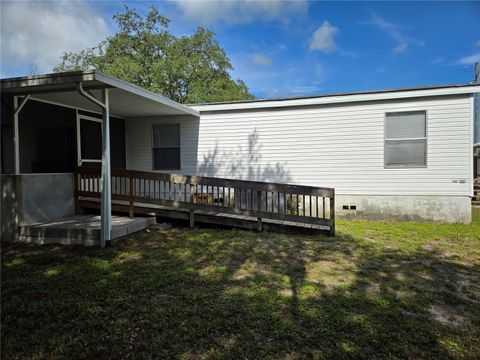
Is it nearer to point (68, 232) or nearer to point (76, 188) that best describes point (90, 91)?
point (76, 188)

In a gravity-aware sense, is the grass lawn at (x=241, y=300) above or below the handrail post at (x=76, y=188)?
below

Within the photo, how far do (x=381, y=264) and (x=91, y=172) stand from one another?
5.46 m

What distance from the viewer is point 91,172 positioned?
620 centimetres

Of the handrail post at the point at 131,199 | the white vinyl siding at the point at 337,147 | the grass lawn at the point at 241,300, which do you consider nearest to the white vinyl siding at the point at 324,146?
the white vinyl siding at the point at 337,147

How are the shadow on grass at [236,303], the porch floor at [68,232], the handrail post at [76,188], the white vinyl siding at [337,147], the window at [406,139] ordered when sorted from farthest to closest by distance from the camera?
the window at [406,139]
the white vinyl siding at [337,147]
the handrail post at [76,188]
the porch floor at [68,232]
the shadow on grass at [236,303]

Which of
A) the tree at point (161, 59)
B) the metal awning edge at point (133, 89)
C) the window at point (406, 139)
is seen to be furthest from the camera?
the tree at point (161, 59)

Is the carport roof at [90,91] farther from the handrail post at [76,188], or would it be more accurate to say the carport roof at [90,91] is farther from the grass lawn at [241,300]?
the grass lawn at [241,300]

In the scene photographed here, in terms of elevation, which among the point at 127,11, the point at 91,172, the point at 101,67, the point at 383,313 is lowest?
the point at 383,313

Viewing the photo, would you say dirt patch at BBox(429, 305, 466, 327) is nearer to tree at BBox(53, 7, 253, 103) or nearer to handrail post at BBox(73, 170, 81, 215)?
handrail post at BBox(73, 170, 81, 215)

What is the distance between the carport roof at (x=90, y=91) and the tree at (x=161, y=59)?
47.2ft

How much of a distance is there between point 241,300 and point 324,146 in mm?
5467

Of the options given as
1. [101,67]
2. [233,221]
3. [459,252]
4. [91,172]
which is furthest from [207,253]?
[101,67]

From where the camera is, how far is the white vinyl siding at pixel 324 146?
6.83m

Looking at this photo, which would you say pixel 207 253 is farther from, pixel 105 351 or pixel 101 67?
pixel 101 67
